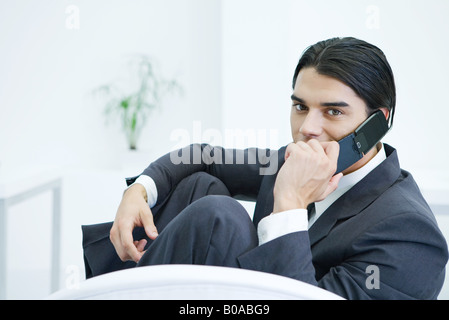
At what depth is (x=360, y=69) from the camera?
105cm

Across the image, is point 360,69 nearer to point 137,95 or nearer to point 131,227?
point 131,227

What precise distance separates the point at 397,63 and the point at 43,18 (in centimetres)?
210

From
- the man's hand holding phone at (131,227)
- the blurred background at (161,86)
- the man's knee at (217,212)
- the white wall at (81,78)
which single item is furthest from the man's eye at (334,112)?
the white wall at (81,78)

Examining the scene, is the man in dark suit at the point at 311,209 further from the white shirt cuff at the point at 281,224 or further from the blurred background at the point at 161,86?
the blurred background at the point at 161,86

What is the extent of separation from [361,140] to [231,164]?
1.35ft

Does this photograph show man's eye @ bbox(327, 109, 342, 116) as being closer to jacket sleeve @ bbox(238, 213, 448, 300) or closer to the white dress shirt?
the white dress shirt

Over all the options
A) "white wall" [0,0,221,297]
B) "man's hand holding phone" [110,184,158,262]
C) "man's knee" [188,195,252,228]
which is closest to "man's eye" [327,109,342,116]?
"man's knee" [188,195,252,228]

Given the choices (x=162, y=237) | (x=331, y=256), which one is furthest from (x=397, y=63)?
(x=162, y=237)

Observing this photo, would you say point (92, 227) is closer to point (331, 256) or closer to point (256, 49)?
point (331, 256)

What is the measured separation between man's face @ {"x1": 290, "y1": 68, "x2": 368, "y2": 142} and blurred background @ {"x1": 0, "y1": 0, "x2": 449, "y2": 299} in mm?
1323

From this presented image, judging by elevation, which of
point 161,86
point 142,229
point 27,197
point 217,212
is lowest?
point 27,197

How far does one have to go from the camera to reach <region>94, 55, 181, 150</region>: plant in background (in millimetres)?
2699

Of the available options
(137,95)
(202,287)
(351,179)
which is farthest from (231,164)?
(137,95)

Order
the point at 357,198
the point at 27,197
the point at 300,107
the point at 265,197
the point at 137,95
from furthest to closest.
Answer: the point at 137,95 → the point at 27,197 → the point at 265,197 → the point at 300,107 → the point at 357,198
